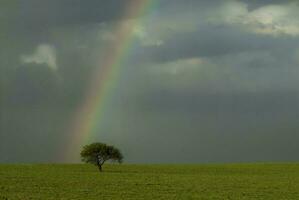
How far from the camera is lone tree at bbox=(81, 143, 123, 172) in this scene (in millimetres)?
94500

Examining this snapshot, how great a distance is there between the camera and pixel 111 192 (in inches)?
1855

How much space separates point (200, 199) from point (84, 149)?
180 feet

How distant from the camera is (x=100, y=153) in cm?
9462

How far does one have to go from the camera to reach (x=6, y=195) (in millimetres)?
42438

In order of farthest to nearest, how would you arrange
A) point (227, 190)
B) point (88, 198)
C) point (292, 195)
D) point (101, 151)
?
point (101, 151) → point (227, 190) → point (292, 195) → point (88, 198)

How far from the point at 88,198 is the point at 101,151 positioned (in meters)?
53.1

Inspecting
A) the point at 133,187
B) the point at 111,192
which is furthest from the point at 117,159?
the point at 111,192

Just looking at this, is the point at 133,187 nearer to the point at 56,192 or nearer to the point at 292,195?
the point at 56,192

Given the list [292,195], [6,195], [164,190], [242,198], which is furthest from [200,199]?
[6,195]

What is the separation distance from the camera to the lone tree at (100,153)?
94500 millimetres

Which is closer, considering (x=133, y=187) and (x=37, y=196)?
(x=37, y=196)

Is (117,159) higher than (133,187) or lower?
higher

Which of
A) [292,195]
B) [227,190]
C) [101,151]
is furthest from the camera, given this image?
[101,151]

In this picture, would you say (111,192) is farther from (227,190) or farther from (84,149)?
(84,149)
